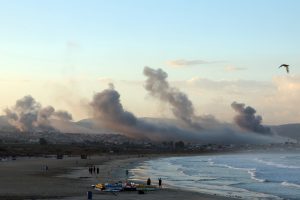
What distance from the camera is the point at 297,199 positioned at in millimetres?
62594

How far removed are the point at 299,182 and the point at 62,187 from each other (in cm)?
4300

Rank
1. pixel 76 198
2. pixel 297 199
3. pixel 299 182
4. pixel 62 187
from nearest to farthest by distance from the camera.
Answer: pixel 76 198 → pixel 297 199 → pixel 62 187 → pixel 299 182

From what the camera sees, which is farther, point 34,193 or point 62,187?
point 62,187

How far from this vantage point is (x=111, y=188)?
6325cm

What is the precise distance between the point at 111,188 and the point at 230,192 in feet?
53.5

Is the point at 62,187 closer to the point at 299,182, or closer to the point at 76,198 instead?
the point at 76,198

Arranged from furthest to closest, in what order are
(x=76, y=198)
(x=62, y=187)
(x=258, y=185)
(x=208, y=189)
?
1. (x=258, y=185)
2. (x=208, y=189)
3. (x=62, y=187)
4. (x=76, y=198)

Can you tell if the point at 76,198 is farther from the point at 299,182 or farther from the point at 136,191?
the point at 299,182

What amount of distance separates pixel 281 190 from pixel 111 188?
86.5 ft

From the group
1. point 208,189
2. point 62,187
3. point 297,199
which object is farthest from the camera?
point 208,189

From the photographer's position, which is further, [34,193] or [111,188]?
[111,188]

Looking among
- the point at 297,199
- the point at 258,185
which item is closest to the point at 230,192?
the point at 297,199

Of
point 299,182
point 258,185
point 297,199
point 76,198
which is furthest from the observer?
point 299,182

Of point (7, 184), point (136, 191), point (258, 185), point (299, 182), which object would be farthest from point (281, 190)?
point (7, 184)
